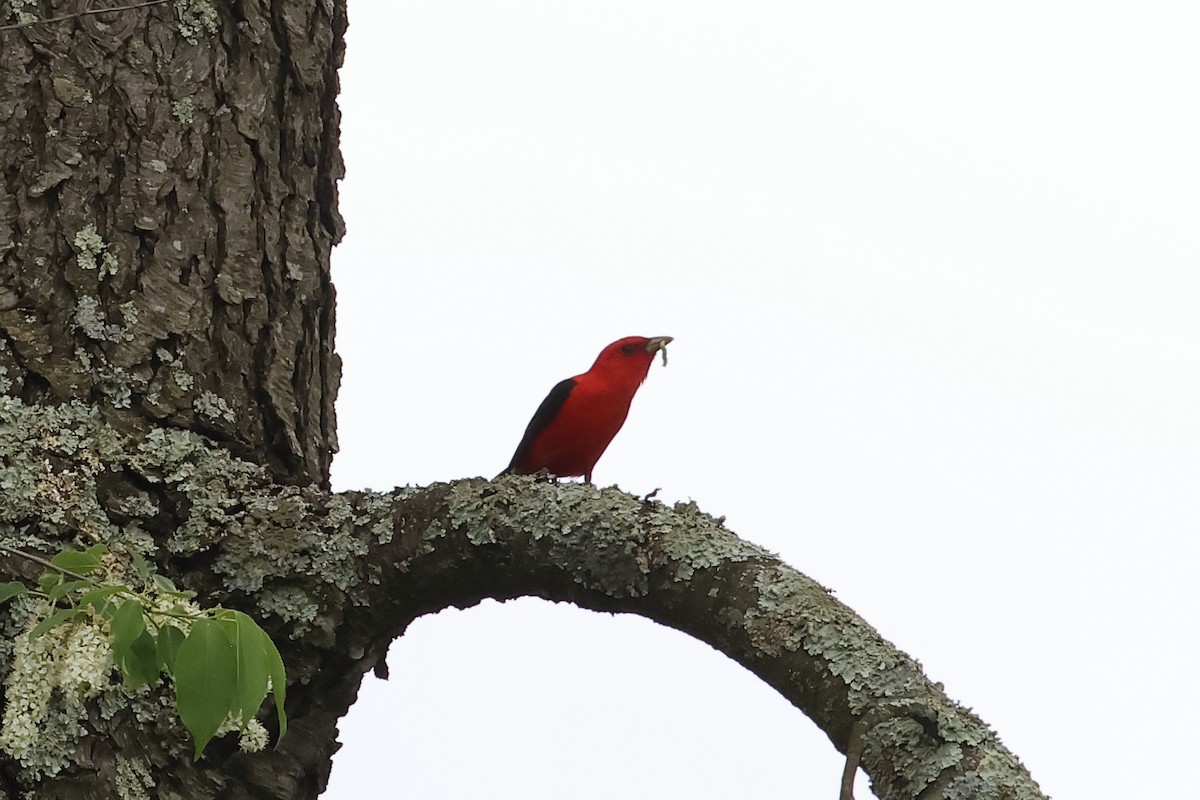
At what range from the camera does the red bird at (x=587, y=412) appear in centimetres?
513

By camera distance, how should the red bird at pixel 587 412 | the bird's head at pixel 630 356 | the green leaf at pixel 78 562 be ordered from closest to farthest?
the green leaf at pixel 78 562, the red bird at pixel 587 412, the bird's head at pixel 630 356

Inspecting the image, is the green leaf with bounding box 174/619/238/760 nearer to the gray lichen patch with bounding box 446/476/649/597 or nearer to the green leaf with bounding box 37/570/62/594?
the green leaf with bounding box 37/570/62/594

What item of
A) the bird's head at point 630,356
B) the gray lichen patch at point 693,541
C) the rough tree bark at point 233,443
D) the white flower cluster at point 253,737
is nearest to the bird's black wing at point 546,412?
the bird's head at point 630,356

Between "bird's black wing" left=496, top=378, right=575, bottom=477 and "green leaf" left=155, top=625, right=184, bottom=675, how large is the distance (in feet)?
10.7

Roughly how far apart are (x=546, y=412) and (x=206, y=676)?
3.39 metres

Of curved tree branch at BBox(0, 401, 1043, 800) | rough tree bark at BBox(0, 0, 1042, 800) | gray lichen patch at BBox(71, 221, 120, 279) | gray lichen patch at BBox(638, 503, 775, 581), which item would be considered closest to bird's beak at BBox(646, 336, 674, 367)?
rough tree bark at BBox(0, 0, 1042, 800)

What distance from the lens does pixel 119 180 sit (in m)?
3.04

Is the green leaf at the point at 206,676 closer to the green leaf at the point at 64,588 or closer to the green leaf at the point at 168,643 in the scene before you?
the green leaf at the point at 168,643

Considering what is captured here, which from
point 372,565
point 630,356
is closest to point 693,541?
point 372,565

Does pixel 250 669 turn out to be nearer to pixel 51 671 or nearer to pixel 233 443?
pixel 51 671

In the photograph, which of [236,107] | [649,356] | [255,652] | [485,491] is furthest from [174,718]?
[649,356]

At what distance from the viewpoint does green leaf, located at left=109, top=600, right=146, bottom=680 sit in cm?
187

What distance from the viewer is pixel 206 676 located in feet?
6.12

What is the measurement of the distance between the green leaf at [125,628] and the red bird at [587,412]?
3.18 m
